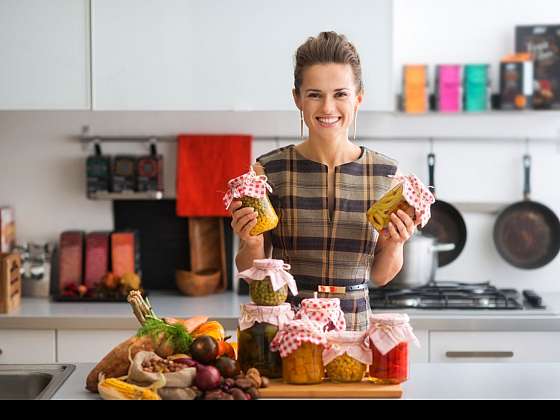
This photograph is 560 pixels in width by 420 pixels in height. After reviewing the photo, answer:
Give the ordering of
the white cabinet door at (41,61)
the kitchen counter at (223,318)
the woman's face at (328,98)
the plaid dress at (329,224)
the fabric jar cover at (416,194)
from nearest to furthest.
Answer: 1. the fabric jar cover at (416,194)
2. the woman's face at (328,98)
3. the plaid dress at (329,224)
4. the kitchen counter at (223,318)
5. the white cabinet door at (41,61)

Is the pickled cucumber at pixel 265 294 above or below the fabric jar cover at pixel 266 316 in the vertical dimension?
above

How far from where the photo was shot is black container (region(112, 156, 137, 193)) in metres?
3.97

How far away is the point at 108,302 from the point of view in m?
3.76

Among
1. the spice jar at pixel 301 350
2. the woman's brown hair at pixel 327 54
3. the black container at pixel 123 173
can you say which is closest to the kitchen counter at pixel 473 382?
the spice jar at pixel 301 350

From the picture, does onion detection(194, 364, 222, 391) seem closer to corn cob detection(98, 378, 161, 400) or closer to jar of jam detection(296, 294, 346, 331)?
corn cob detection(98, 378, 161, 400)

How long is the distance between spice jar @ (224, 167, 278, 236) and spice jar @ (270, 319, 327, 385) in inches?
12.6

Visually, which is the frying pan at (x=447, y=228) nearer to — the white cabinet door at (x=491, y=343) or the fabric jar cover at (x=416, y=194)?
the white cabinet door at (x=491, y=343)

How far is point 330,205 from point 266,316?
0.62 m

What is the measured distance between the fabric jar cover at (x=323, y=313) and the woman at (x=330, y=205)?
40 cm

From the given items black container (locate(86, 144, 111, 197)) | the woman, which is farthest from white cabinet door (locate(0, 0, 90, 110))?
the woman

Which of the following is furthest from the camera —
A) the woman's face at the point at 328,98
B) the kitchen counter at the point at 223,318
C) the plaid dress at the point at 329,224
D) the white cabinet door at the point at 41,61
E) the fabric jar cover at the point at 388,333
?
the white cabinet door at the point at 41,61

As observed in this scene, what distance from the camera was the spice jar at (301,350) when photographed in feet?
6.50

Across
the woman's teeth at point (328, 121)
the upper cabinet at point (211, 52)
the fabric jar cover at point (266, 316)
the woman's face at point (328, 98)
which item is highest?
the upper cabinet at point (211, 52)
